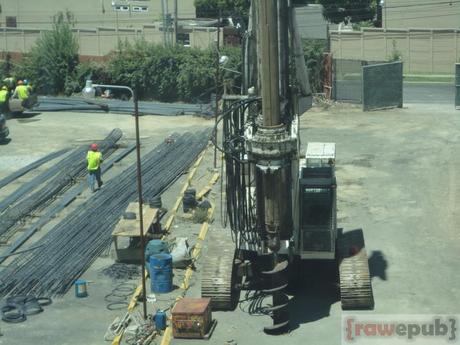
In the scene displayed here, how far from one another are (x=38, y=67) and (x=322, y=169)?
101ft

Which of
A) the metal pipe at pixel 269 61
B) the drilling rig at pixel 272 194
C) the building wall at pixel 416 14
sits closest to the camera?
the metal pipe at pixel 269 61

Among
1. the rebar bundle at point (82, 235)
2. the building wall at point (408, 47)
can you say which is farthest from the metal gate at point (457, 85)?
the building wall at point (408, 47)

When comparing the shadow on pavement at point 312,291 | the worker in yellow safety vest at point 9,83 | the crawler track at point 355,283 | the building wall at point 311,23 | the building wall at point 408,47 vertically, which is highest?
the building wall at point 311,23

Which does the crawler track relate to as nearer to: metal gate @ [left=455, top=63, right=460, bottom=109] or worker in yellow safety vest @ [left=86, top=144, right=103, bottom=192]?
worker in yellow safety vest @ [left=86, top=144, right=103, bottom=192]

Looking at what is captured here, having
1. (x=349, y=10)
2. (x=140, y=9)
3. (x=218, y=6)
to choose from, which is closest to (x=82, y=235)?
(x=218, y=6)

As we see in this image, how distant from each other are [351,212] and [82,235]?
24.2 feet

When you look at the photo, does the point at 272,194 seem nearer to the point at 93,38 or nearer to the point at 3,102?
the point at 3,102

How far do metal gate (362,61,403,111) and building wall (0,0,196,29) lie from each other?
123 feet

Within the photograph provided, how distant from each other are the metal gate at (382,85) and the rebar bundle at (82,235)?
11.0 meters

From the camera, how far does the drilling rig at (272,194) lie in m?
16.3

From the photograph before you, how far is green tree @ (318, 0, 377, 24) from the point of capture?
72.3m

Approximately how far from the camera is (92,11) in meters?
74.5

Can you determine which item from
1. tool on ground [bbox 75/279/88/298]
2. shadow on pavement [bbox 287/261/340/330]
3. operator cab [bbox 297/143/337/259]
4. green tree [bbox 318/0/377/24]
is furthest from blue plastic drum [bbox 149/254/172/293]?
green tree [bbox 318/0/377/24]

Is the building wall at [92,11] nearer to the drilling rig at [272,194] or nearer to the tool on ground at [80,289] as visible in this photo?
the tool on ground at [80,289]
